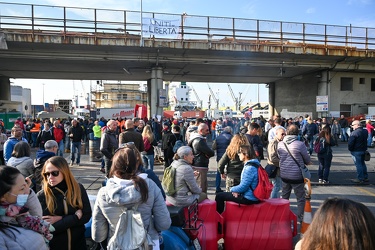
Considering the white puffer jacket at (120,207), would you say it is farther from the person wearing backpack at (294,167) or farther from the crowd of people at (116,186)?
the person wearing backpack at (294,167)

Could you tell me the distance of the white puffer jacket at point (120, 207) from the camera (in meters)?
2.41

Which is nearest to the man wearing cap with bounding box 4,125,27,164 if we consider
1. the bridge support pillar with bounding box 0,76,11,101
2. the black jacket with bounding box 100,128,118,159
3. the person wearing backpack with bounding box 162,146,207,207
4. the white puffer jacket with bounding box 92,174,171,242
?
the black jacket with bounding box 100,128,118,159

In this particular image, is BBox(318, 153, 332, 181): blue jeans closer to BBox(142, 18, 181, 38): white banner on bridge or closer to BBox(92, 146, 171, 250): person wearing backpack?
BBox(92, 146, 171, 250): person wearing backpack

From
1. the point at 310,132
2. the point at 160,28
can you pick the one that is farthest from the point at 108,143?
the point at 160,28

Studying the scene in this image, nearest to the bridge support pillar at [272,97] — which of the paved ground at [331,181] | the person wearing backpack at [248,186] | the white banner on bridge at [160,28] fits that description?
the white banner on bridge at [160,28]

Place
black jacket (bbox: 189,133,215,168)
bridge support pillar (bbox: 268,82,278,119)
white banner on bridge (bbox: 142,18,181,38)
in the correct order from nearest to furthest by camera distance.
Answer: black jacket (bbox: 189,133,215,168), white banner on bridge (bbox: 142,18,181,38), bridge support pillar (bbox: 268,82,278,119)

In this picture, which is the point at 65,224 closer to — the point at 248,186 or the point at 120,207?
the point at 120,207

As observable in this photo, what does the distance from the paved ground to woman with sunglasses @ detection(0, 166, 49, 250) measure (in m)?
4.15

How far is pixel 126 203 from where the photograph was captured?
2.40m

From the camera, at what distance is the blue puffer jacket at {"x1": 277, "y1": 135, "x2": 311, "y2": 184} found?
17.2 ft

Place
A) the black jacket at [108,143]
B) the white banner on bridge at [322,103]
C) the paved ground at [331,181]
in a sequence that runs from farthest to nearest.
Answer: the white banner on bridge at [322,103], the black jacket at [108,143], the paved ground at [331,181]

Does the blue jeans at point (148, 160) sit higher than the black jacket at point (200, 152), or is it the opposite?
the black jacket at point (200, 152)

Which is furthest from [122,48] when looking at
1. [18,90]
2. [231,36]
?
[18,90]

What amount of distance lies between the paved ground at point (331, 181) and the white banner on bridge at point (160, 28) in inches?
371
